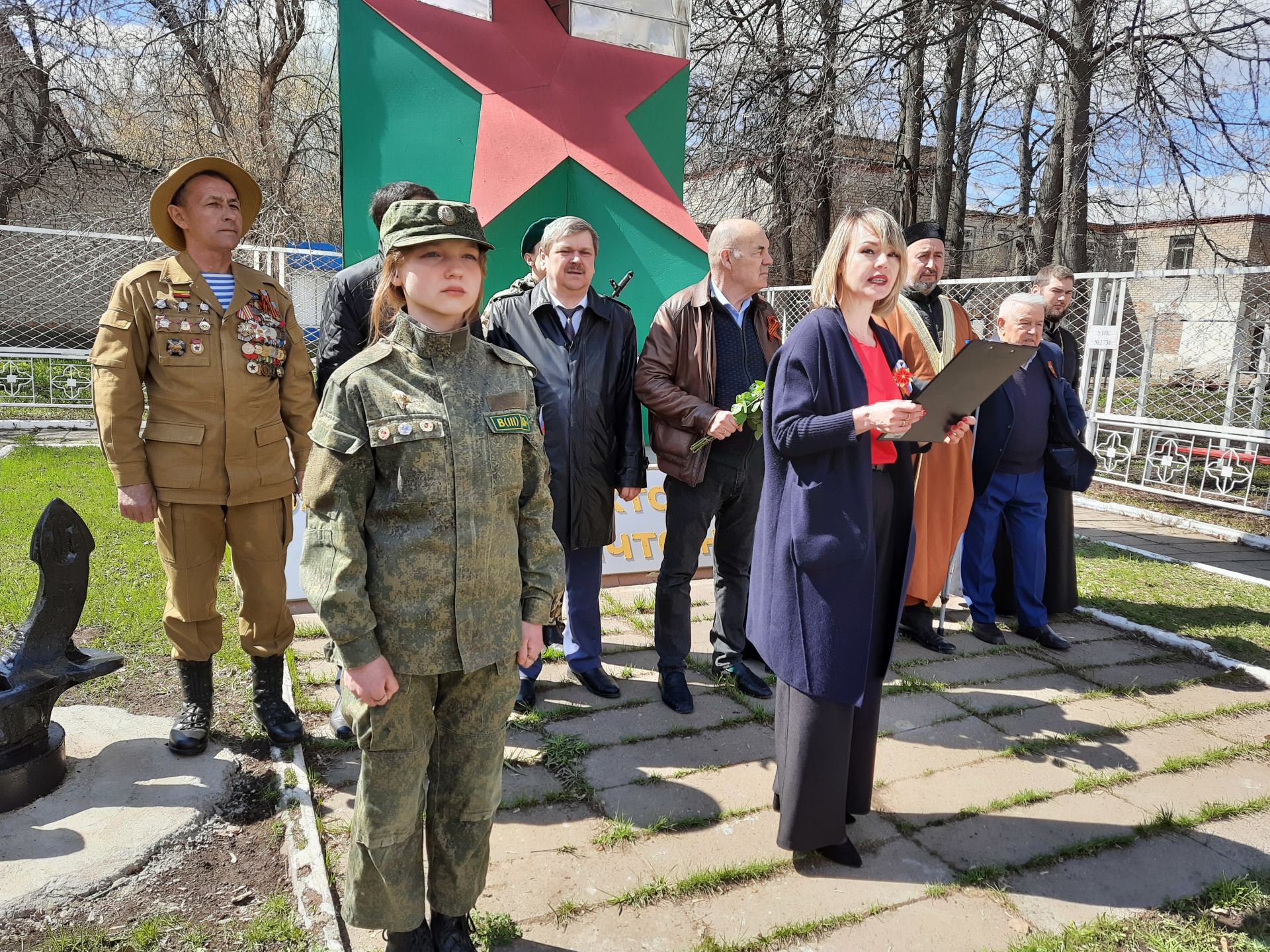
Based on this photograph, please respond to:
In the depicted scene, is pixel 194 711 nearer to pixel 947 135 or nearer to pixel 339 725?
pixel 339 725

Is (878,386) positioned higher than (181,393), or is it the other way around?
(878,386)

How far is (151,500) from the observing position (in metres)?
2.99

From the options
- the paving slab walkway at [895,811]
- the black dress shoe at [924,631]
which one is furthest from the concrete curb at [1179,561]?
the black dress shoe at [924,631]

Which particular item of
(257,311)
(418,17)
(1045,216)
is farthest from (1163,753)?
(1045,216)

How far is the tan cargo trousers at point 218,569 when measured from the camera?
3.07 m

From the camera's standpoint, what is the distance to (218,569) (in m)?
3.19

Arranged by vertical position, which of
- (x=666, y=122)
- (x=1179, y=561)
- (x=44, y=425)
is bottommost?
(x=1179, y=561)

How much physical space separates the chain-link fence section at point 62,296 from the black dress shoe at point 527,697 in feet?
24.3

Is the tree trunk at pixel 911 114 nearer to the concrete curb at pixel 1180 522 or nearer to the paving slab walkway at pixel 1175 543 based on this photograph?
the concrete curb at pixel 1180 522

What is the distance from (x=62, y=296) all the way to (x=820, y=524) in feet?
57.4

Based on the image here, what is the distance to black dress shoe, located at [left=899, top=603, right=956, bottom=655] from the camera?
14.9 feet

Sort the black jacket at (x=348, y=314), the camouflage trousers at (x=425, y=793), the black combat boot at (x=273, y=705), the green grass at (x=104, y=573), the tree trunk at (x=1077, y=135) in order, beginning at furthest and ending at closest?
1. the tree trunk at (x=1077, y=135)
2. the green grass at (x=104, y=573)
3. the black jacket at (x=348, y=314)
4. the black combat boot at (x=273, y=705)
5. the camouflage trousers at (x=425, y=793)

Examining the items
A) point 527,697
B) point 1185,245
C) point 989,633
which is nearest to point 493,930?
point 527,697

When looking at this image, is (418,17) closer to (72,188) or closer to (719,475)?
(719,475)
